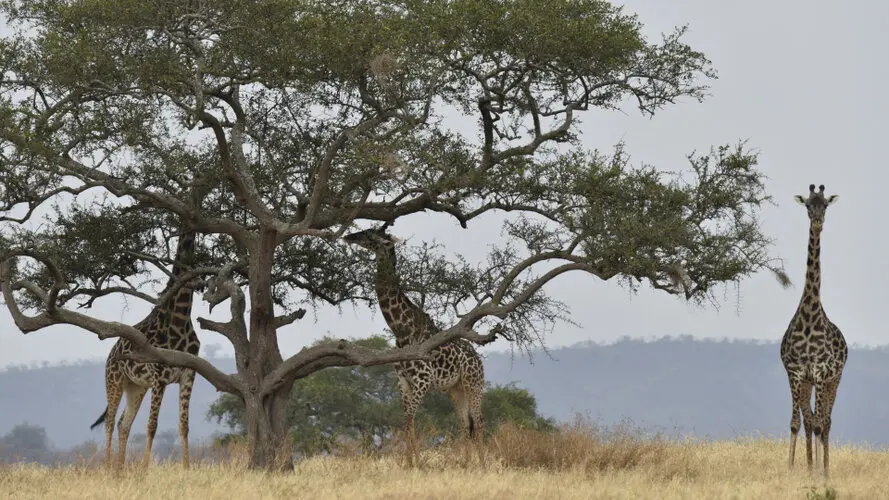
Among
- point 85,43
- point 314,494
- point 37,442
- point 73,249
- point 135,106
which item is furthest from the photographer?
point 37,442

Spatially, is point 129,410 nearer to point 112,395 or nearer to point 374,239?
point 112,395

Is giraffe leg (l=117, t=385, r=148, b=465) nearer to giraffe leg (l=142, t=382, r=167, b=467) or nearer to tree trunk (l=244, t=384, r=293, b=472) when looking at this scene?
giraffe leg (l=142, t=382, r=167, b=467)

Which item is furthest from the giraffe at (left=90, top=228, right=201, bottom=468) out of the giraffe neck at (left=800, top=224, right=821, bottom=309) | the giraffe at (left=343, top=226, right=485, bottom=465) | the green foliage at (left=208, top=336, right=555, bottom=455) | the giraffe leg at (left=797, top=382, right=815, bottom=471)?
the green foliage at (left=208, top=336, right=555, bottom=455)

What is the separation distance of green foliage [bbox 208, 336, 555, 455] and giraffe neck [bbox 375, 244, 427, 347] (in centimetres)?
1652

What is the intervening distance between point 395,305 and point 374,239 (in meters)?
1.24

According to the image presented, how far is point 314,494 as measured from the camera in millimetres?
15219

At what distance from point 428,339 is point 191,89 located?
5693mm

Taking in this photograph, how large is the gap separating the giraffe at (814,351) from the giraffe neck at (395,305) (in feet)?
20.7

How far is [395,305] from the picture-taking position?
21125 millimetres

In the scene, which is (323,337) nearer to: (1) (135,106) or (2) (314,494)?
(1) (135,106)

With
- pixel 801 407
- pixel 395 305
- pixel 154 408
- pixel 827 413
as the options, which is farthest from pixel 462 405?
pixel 827 413

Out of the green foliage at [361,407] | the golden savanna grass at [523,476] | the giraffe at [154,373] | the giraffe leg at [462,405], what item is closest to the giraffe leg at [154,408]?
the giraffe at [154,373]

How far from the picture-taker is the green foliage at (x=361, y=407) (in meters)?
38.4

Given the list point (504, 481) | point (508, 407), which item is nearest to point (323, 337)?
point (508, 407)
